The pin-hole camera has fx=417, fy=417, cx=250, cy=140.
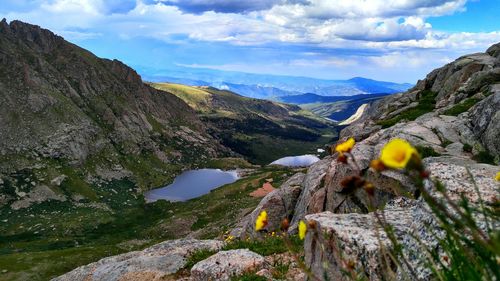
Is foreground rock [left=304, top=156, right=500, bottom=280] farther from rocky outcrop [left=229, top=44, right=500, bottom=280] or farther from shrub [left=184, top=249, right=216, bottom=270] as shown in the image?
shrub [left=184, top=249, right=216, bottom=270]

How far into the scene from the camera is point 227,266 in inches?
587

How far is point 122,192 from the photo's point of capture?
199 meters

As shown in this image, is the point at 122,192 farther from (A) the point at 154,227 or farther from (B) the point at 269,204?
(B) the point at 269,204

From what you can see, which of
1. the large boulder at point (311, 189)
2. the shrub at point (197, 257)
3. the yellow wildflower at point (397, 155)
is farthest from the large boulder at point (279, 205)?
the yellow wildflower at point (397, 155)

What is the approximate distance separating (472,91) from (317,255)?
38.3 m

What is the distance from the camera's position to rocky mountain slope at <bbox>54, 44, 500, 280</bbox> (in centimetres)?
668

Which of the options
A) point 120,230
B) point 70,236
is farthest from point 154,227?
point 70,236

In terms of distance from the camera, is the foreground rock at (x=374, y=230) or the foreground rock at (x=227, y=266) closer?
the foreground rock at (x=374, y=230)

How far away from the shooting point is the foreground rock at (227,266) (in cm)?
1451

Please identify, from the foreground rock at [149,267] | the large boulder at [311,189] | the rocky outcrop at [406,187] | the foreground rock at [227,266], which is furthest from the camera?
the large boulder at [311,189]

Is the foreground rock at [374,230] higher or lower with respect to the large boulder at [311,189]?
higher

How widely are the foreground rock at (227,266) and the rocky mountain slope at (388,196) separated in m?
0.04

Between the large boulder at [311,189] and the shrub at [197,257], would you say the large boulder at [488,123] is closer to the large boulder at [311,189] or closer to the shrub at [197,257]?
the large boulder at [311,189]

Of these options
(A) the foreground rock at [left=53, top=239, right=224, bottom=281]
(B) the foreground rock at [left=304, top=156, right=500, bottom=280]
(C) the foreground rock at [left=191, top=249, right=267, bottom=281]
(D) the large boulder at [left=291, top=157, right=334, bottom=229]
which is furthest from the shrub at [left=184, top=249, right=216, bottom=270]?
(D) the large boulder at [left=291, top=157, right=334, bottom=229]
